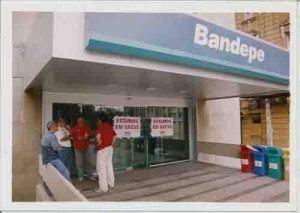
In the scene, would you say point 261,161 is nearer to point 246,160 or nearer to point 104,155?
point 246,160

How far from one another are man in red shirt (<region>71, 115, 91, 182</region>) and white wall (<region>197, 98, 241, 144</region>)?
9.20ft

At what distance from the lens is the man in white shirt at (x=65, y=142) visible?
178 inches

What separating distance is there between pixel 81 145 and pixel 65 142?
0.92 ft

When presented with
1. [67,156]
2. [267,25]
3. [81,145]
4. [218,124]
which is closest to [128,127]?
[81,145]

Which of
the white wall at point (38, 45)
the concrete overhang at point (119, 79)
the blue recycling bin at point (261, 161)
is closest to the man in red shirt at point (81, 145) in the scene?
the concrete overhang at point (119, 79)

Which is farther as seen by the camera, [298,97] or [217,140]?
[217,140]

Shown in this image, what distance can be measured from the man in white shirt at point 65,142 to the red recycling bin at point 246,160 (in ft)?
10.2

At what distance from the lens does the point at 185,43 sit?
334cm

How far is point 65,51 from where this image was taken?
8.43 ft

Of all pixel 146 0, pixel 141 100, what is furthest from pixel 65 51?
pixel 141 100

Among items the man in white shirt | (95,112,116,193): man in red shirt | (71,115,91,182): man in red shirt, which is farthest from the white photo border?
(71,115,91,182): man in red shirt
